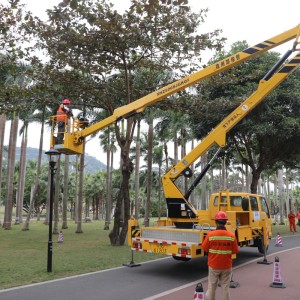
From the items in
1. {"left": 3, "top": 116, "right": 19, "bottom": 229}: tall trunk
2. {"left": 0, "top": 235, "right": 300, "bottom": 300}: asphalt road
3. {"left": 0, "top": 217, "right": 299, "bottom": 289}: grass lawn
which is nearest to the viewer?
{"left": 0, "top": 235, "right": 300, "bottom": 300}: asphalt road

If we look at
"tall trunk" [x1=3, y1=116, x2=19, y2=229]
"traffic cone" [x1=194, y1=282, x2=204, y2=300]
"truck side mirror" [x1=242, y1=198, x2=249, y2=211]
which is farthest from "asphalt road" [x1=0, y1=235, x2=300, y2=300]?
"tall trunk" [x1=3, y1=116, x2=19, y2=229]

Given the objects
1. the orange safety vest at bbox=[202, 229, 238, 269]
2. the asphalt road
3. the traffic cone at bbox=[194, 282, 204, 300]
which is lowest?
the asphalt road

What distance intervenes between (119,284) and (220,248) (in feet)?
12.6

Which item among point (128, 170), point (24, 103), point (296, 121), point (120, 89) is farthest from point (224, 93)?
point (24, 103)

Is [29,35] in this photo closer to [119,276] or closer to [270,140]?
[119,276]

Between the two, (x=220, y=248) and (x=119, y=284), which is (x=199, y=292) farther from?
(x=119, y=284)

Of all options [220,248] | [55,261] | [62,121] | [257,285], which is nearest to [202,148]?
[62,121]

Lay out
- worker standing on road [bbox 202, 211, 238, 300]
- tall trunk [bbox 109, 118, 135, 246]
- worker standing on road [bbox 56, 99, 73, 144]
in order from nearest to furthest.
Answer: worker standing on road [bbox 202, 211, 238, 300]
worker standing on road [bbox 56, 99, 73, 144]
tall trunk [bbox 109, 118, 135, 246]

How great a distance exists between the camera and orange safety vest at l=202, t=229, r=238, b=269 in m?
6.25

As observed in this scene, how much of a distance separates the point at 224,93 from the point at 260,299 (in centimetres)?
1759

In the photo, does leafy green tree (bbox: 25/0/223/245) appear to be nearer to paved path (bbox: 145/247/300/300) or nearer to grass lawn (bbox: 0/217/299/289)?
grass lawn (bbox: 0/217/299/289)

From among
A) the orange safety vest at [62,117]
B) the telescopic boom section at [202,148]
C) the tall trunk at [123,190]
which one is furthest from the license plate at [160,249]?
the tall trunk at [123,190]

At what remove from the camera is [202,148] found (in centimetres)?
1300

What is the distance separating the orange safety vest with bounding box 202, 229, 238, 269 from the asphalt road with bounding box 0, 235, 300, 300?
2406mm
